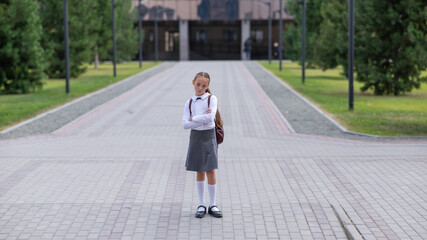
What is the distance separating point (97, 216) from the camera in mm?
Result: 7930

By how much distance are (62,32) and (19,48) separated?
38.6 ft

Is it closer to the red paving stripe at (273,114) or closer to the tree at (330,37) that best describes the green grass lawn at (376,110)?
the red paving stripe at (273,114)

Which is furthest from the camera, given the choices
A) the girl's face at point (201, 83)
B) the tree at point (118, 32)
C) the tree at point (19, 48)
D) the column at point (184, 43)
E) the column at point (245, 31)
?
the column at point (184, 43)

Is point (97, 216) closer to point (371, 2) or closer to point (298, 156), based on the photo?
A: point (298, 156)

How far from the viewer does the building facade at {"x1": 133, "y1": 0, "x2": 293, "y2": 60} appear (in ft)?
275

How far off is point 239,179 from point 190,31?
2984 inches

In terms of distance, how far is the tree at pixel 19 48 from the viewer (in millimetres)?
27047

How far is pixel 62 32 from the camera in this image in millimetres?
39062

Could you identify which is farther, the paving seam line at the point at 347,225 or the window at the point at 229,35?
the window at the point at 229,35

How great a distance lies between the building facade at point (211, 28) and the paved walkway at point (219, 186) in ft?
225

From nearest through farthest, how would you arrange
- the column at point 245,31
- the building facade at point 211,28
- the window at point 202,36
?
the column at point 245,31 → the building facade at point 211,28 → the window at point 202,36

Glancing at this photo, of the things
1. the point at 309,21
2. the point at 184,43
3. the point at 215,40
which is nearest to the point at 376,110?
Result: the point at 309,21

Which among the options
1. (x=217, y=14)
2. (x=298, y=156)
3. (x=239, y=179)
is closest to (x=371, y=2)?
(x=298, y=156)

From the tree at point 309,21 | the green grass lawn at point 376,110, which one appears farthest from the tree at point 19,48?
the tree at point 309,21
